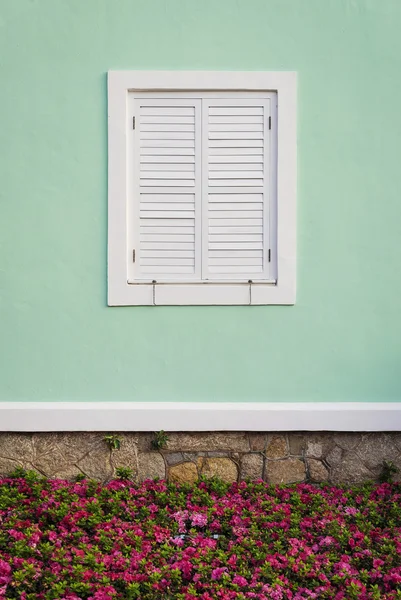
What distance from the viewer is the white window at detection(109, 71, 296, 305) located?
4.58 m

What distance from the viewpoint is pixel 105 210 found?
4582 mm

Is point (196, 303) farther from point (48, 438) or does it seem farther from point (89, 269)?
point (48, 438)

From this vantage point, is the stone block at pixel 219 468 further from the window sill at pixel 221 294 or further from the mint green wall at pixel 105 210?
the window sill at pixel 221 294

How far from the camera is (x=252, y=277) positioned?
4.64 m

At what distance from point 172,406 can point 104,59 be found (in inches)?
99.2

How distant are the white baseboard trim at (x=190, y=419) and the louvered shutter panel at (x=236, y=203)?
0.98m

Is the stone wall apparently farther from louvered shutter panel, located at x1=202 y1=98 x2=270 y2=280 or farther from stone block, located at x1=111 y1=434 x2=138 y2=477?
louvered shutter panel, located at x1=202 y1=98 x2=270 y2=280

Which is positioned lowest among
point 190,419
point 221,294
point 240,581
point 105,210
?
point 240,581

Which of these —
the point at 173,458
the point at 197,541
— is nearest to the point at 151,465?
the point at 173,458

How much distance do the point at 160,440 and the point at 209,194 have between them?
180 cm

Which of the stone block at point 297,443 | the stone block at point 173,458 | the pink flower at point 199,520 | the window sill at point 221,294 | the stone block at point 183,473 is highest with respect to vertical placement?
the window sill at point 221,294

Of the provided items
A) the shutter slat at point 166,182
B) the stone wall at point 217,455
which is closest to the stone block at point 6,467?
the stone wall at point 217,455

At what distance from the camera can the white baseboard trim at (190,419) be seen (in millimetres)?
4500

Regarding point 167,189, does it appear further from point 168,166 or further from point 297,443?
point 297,443
